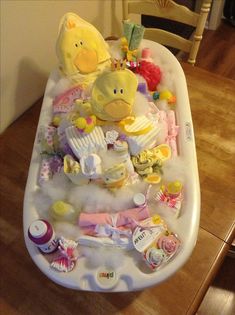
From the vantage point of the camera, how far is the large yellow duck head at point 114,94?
2.42 ft

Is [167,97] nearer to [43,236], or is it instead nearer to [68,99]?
[68,99]

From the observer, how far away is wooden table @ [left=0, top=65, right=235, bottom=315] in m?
0.76

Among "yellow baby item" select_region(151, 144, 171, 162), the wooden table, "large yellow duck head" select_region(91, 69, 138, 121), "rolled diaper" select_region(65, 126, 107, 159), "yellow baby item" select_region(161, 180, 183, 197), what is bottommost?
the wooden table

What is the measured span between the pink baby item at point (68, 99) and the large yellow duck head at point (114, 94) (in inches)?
5.8

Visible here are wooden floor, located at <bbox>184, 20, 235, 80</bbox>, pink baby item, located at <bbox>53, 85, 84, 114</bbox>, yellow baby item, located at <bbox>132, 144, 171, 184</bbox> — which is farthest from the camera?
wooden floor, located at <bbox>184, 20, 235, 80</bbox>

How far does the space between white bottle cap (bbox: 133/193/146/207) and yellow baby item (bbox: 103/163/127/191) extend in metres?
0.05

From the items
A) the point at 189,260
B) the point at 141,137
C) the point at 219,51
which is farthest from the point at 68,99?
the point at 219,51

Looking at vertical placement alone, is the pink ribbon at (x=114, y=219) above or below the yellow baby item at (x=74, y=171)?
below

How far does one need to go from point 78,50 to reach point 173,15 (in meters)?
0.46

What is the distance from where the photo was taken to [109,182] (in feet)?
2.43

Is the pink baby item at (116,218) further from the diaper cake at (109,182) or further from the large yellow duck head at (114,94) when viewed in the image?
the large yellow duck head at (114,94)

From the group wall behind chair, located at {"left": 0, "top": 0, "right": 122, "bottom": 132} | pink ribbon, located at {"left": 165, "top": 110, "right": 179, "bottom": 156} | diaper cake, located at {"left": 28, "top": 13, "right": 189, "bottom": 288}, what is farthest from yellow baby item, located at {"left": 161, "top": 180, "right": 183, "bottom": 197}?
wall behind chair, located at {"left": 0, "top": 0, "right": 122, "bottom": 132}

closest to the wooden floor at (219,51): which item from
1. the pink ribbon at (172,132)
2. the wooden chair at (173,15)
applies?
the wooden chair at (173,15)

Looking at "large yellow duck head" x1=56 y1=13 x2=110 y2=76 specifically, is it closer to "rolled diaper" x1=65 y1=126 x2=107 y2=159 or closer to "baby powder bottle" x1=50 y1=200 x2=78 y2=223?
"rolled diaper" x1=65 y1=126 x2=107 y2=159
